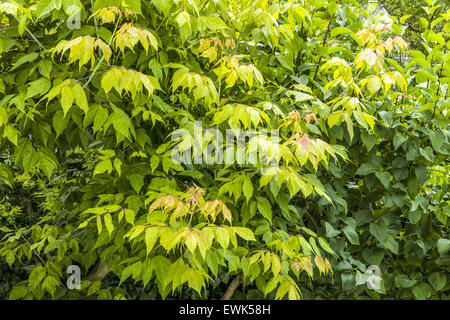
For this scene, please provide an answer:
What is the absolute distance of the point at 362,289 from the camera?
2.31 m

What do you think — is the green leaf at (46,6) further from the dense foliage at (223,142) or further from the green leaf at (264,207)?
the green leaf at (264,207)

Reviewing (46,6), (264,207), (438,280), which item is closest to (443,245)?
(438,280)

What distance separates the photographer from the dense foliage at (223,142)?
5.01 feet

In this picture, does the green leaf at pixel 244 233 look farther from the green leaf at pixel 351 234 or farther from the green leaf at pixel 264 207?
the green leaf at pixel 351 234

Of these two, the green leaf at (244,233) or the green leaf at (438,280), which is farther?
the green leaf at (438,280)

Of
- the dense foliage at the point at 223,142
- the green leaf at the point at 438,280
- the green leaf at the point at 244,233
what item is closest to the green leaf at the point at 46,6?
the dense foliage at the point at 223,142

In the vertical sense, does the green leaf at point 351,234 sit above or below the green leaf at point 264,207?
below

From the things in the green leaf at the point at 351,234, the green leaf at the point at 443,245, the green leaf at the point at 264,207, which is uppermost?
the green leaf at the point at 264,207

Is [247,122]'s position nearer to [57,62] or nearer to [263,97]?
[263,97]

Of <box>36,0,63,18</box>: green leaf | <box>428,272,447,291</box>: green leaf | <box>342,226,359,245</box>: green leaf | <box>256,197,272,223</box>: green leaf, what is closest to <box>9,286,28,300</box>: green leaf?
<box>256,197,272,223</box>: green leaf

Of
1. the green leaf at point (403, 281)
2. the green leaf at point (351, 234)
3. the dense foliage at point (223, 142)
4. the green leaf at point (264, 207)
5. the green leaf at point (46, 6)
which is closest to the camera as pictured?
the green leaf at point (46, 6)

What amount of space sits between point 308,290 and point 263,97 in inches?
46.8

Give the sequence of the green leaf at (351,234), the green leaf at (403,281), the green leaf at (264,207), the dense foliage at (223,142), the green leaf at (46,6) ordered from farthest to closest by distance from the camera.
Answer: the green leaf at (403,281)
the green leaf at (351,234)
the green leaf at (264,207)
the dense foliage at (223,142)
the green leaf at (46,6)
